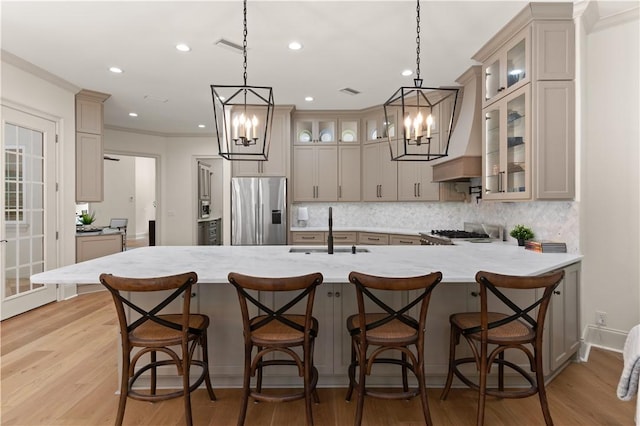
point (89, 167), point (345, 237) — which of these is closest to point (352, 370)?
point (345, 237)

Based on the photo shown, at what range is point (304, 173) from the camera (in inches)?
223

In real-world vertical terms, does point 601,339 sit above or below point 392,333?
below

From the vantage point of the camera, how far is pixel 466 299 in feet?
7.84

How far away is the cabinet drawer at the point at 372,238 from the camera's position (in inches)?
201

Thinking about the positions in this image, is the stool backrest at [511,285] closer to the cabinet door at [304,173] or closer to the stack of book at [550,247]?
the stack of book at [550,247]

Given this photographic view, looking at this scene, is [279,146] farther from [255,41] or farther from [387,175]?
[255,41]

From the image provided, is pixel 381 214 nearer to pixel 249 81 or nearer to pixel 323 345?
pixel 249 81

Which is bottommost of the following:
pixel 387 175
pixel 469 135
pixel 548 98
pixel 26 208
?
pixel 26 208

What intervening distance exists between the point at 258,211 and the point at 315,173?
1194 millimetres

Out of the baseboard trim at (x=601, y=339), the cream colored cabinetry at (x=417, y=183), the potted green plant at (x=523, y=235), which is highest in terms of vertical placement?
the cream colored cabinetry at (x=417, y=183)

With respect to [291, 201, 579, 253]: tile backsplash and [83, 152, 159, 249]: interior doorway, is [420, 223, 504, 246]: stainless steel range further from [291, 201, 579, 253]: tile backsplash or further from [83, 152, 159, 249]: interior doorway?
[83, 152, 159, 249]: interior doorway

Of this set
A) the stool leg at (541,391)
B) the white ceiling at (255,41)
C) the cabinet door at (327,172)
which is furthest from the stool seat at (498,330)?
the cabinet door at (327,172)

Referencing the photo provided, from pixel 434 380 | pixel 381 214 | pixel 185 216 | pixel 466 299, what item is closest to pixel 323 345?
pixel 434 380

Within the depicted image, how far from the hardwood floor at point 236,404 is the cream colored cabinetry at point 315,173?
3.56 meters
